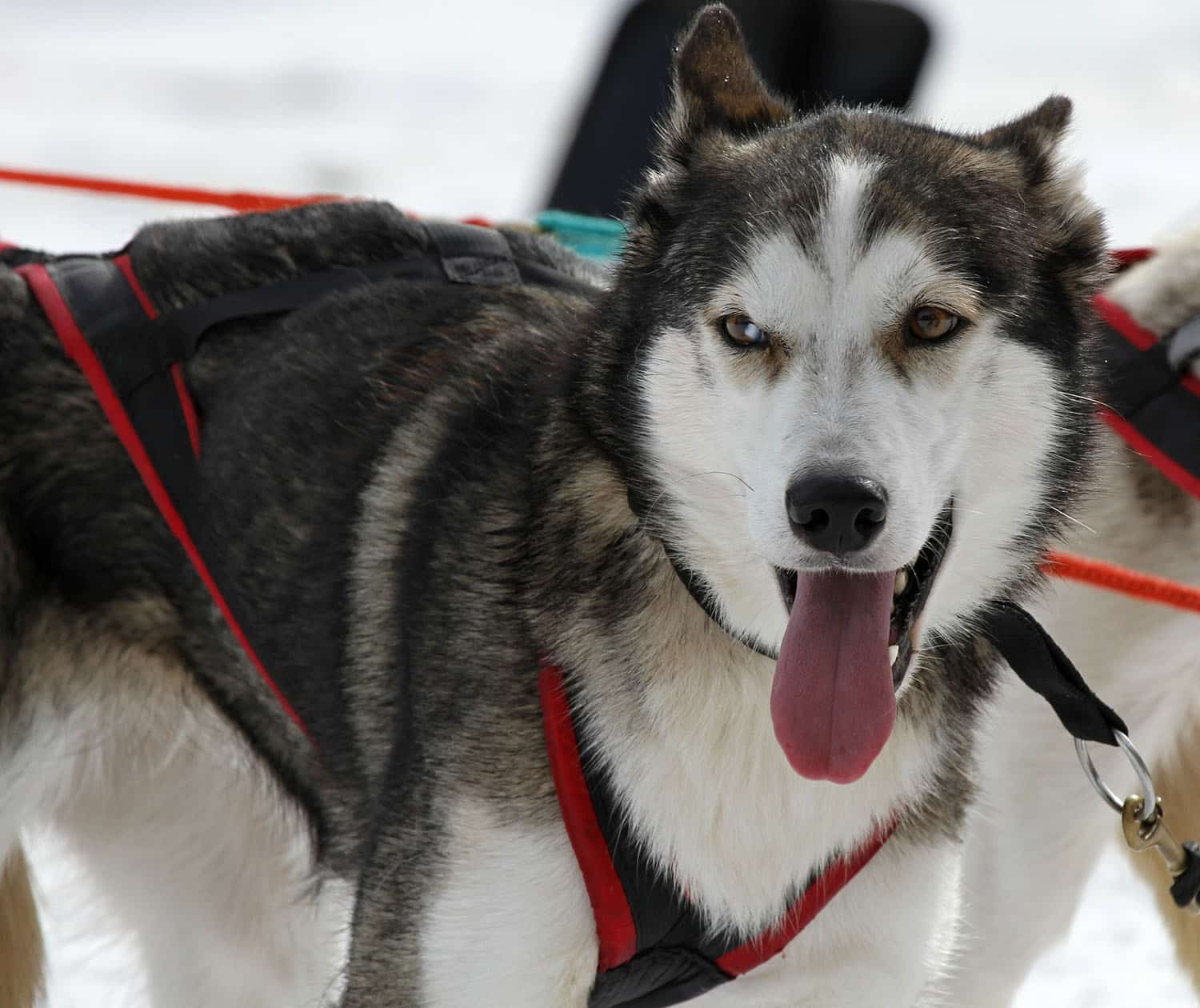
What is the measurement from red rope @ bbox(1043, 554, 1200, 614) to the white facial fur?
337 millimetres

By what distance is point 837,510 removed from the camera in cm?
162

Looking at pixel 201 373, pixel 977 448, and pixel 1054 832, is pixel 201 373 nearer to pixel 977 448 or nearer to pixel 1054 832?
pixel 977 448

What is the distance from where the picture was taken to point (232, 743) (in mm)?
2486

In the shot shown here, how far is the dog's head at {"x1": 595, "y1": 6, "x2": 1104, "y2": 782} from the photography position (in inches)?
66.1

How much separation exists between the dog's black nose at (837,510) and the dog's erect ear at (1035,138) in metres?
0.58

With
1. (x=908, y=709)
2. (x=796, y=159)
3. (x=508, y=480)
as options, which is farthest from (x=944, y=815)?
(x=796, y=159)

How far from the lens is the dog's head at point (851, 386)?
168 centimetres

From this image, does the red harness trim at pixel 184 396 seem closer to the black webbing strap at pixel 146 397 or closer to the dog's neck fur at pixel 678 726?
the black webbing strap at pixel 146 397

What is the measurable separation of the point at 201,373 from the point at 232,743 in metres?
0.56

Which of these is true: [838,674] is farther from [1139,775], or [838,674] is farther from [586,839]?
[1139,775]

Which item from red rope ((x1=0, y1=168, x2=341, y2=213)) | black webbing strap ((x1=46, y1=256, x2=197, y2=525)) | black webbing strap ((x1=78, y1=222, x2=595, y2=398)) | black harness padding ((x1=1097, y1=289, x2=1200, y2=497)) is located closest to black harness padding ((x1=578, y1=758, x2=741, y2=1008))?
black webbing strap ((x1=46, y1=256, x2=197, y2=525))

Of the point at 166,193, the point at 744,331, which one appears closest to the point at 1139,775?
the point at 744,331

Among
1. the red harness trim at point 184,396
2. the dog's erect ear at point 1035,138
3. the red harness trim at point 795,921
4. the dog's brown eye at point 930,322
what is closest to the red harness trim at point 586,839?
the red harness trim at point 795,921

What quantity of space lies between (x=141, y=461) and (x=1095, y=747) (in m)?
1.50
